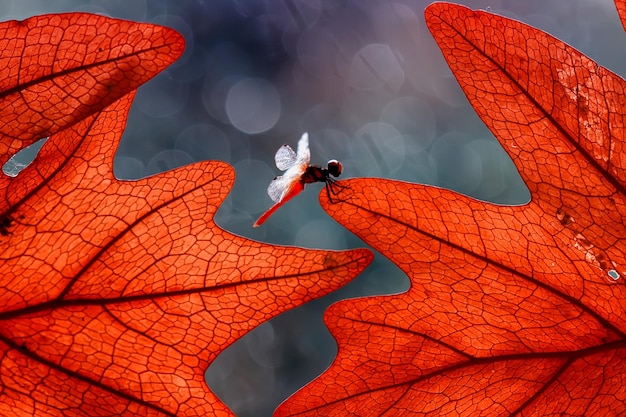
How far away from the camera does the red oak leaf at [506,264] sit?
958 millimetres

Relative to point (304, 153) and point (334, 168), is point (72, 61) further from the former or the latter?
point (304, 153)

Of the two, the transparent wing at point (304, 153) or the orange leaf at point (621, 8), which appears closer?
the orange leaf at point (621, 8)

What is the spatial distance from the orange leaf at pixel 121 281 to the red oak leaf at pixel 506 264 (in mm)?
129

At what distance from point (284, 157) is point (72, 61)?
1.12 metres

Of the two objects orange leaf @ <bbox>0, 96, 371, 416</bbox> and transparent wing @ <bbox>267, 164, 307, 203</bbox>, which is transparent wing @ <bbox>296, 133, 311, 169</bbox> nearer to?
transparent wing @ <bbox>267, 164, 307, 203</bbox>

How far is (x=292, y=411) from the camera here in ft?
3.40

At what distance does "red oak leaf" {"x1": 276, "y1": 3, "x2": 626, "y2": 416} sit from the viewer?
0.96m

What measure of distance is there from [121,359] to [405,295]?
0.50 metres

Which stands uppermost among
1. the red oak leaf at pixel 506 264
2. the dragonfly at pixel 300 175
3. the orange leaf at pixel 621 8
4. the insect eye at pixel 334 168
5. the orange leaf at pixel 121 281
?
the dragonfly at pixel 300 175

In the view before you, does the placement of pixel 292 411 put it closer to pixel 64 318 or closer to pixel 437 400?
pixel 437 400

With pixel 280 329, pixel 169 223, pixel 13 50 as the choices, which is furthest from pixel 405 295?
pixel 280 329

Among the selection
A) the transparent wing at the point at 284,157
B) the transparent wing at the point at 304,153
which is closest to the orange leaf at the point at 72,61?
the transparent wing at the point at 304,153

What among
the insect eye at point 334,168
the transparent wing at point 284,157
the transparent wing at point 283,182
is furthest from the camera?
the transparent wing at point 284,157

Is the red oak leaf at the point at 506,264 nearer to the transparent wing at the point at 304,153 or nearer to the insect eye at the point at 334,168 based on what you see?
the insect eye at the point at 334,168
